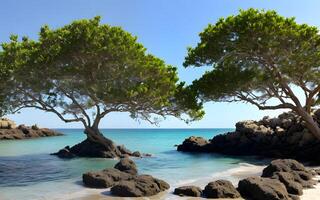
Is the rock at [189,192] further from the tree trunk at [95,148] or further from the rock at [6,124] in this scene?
the rock at [6,124]

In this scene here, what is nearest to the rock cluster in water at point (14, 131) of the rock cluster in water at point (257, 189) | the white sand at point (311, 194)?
the rock cluster in water at point (257, 189)

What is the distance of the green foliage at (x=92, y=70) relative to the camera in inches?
1195

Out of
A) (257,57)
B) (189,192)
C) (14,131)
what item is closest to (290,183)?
(189,192)

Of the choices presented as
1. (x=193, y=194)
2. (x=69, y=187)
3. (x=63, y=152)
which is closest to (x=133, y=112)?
(x=63, y=152)

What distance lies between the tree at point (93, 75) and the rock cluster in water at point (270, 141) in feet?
22.7

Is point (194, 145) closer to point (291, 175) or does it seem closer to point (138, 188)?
point (291, 175)

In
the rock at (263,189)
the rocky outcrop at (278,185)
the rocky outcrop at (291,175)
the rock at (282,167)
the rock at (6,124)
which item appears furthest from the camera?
the rock at (6,124)

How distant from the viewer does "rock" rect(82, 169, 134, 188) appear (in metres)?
16.7

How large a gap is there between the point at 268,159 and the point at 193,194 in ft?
60.7

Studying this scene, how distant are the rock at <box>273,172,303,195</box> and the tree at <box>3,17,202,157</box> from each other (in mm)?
16917

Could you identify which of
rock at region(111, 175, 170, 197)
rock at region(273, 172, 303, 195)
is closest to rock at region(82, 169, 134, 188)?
rock at region(111, 175, 170, 197)

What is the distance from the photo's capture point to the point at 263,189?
13.8 metres

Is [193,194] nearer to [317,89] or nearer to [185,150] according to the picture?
[317,89]

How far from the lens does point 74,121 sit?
1446 inches
